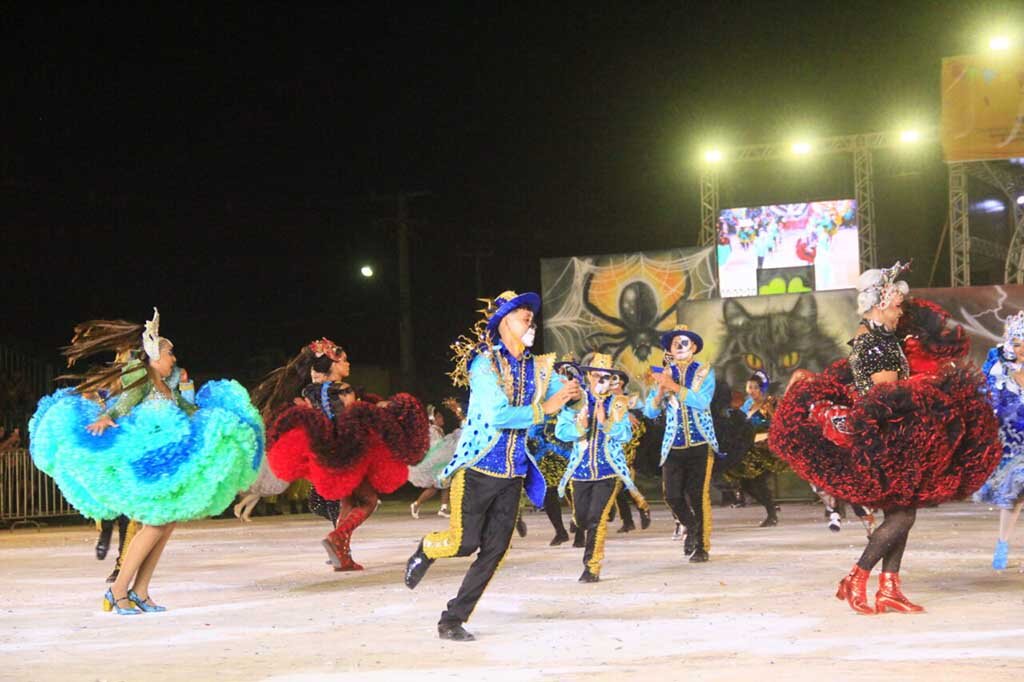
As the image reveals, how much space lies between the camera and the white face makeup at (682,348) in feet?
42.4

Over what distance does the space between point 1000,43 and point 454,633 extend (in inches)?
795

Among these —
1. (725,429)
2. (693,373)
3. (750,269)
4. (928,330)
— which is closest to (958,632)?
(928,330)

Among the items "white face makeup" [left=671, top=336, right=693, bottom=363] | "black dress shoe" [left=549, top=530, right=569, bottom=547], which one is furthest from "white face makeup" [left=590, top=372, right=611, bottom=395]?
"black dress shoe" [left=549, top=530, right=569, bottom=547]

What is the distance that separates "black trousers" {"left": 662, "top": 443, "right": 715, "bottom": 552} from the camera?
1258cm

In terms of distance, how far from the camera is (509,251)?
44.3 meters

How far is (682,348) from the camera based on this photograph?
42.4 feet

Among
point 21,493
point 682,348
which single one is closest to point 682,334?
point 682,348

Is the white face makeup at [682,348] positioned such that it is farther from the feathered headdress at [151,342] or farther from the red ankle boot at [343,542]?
the feathered headdress at [151,342]

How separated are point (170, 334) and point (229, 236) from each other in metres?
3.61

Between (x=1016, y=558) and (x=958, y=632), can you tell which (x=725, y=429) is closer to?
(x=1016, y=558)

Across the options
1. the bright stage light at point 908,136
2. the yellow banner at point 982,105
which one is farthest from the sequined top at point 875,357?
the bright stage light at point 908,136

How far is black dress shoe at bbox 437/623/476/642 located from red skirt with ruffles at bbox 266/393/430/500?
460 centimetres

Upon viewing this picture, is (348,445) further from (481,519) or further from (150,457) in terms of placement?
(481,519)

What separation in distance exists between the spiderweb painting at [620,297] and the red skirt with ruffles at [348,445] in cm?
1518
